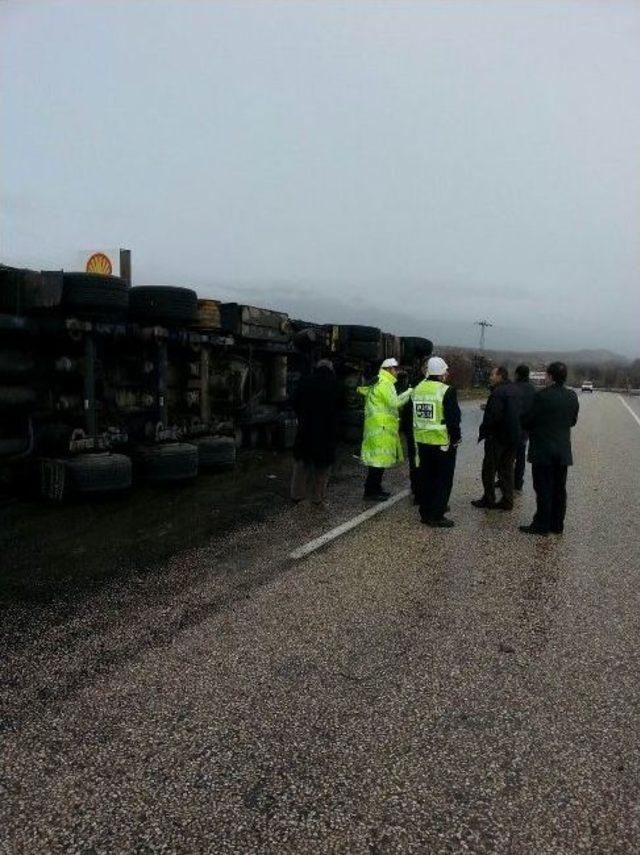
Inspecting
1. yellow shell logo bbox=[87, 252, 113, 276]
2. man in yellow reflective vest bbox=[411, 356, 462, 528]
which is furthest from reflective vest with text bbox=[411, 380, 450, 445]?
yellow shell logo bbox=[87, 252, 113, 276]

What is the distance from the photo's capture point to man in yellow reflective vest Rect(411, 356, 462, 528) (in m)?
6.59

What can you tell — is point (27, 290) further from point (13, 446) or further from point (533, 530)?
point (533, 530)

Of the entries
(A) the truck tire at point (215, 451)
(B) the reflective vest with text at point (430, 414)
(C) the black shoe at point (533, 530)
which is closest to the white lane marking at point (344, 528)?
(B) the reflective vest with text at point (430, 414)

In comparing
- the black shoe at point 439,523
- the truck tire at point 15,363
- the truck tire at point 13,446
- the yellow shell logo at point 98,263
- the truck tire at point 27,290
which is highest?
the yellow shell logo at point 98,263

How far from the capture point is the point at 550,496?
636 centimetres

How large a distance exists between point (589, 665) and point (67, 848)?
263 cm

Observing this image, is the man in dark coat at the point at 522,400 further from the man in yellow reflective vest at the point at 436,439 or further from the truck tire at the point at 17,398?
the truck tire at the point at 17,398

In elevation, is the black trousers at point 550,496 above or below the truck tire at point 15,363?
below

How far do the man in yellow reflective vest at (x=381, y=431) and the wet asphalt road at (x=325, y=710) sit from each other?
8.03ft

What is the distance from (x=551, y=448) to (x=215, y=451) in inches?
176

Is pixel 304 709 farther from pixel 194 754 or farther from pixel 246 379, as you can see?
pixel 246 379

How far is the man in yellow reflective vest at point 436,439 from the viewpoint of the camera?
6.59 m

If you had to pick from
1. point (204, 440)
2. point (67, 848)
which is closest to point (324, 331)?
point (204, 440)

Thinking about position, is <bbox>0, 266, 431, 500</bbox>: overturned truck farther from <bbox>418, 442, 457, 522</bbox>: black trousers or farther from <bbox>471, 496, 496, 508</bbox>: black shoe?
<bbox>471, 496, 496, 508</bbox>: black shoe
